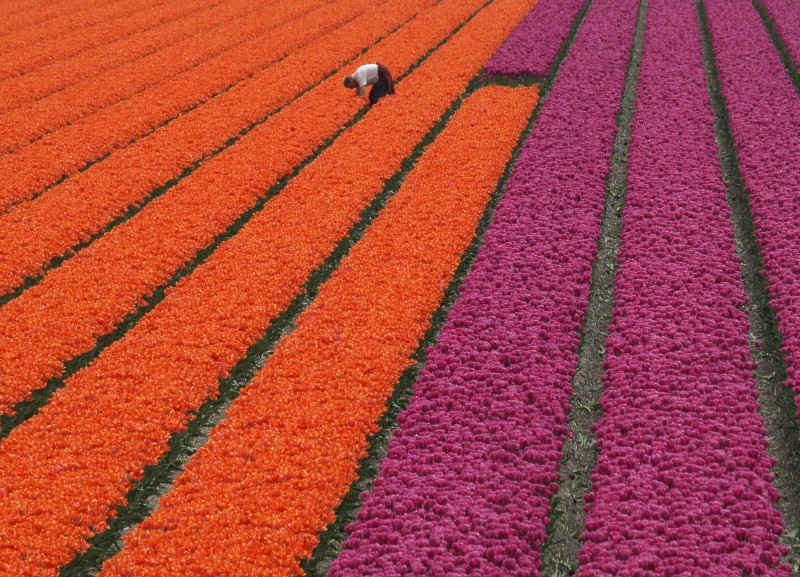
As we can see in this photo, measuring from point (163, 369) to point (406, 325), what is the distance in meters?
2.82

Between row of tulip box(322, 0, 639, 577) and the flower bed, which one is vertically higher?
the flower bed

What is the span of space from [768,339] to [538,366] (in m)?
2.96

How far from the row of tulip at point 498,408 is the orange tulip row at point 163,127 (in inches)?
247

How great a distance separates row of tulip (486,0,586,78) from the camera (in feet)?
68.0

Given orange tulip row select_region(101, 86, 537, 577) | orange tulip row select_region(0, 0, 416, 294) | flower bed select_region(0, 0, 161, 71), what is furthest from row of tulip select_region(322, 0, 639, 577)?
flower bed select_region(0, 0, 161, 71)

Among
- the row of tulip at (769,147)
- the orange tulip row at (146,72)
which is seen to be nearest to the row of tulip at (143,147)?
the orange tulip row at (146,72)

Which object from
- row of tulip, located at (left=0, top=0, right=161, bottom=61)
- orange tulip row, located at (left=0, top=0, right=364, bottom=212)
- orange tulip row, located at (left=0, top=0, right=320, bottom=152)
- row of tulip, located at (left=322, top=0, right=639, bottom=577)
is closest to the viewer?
row of tulip, located at (left=322, top=0, right=639, bottom=577)

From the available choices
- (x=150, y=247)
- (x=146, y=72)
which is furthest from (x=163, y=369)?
(x=146, y=72)

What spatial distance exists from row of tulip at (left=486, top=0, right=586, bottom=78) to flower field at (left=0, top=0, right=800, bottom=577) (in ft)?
0.71

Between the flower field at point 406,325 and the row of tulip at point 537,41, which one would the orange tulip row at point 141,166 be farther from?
the row of tulip at point 537,41

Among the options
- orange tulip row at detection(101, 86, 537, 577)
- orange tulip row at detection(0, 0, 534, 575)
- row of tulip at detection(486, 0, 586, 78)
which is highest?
row of tulip at detection(486, 0, 586, 78)

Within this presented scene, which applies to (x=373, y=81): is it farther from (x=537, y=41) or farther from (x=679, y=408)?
(x=679, y=408)

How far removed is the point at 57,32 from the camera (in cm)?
2658

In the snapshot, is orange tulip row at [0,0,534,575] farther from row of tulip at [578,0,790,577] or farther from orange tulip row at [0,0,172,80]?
orange tulip row at [0,0,172,80]
